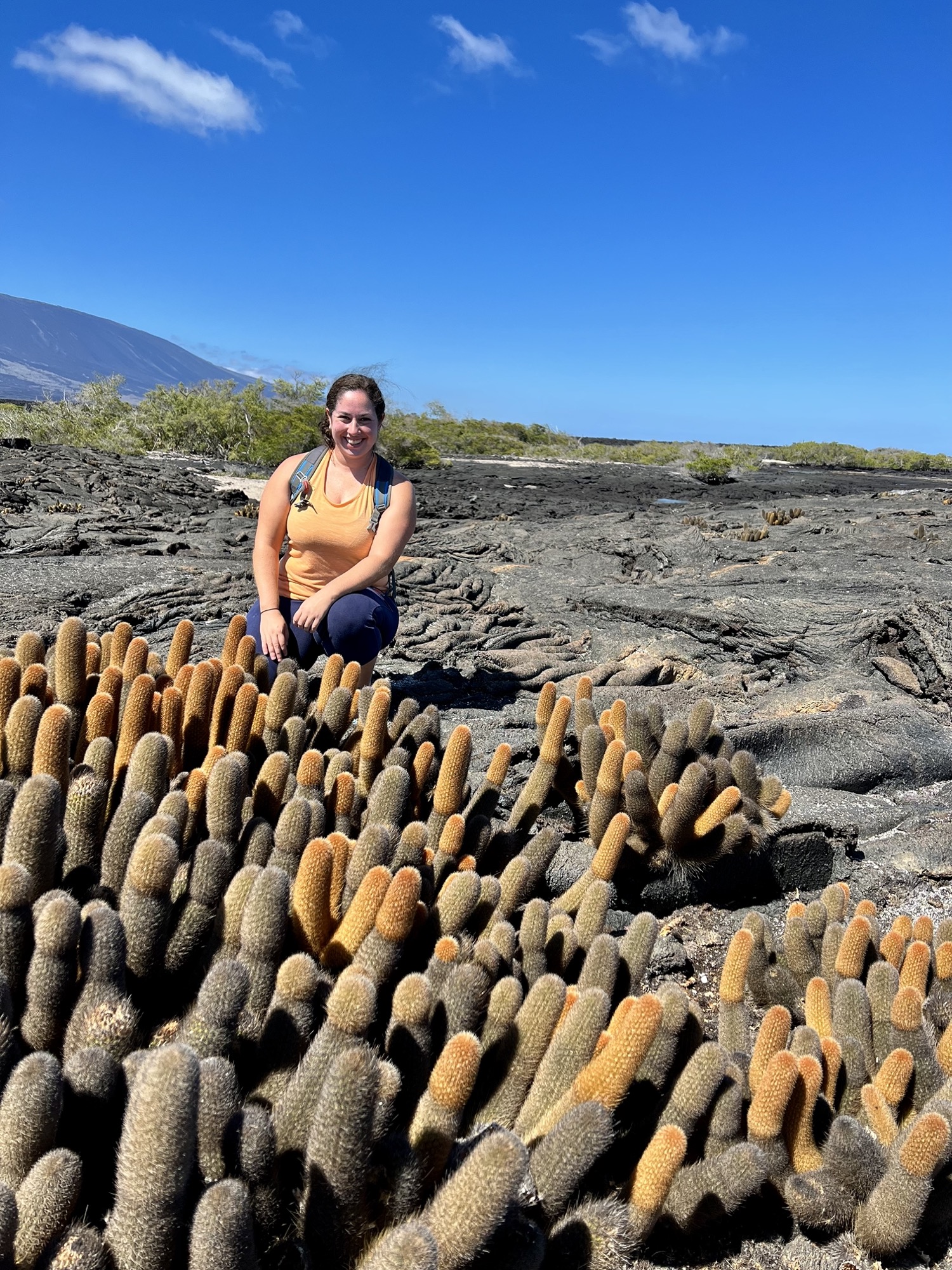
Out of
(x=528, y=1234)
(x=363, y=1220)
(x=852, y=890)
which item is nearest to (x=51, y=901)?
(x=363, y=1220)

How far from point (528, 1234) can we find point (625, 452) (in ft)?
163

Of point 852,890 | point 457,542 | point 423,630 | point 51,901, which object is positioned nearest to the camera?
point 51,901

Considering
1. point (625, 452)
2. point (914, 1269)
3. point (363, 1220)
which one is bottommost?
point (914, 1269)

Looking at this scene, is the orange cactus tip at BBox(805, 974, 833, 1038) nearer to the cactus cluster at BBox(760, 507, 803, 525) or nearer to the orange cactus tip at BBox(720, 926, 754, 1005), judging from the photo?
the orange cactus tip at BBox(720, 926, 754, 1005)

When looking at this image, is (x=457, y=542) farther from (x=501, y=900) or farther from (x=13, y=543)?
(x=501, y=900)

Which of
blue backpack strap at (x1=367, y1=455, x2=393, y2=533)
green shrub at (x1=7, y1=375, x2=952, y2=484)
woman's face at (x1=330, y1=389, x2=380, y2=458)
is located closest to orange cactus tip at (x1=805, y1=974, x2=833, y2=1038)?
blue backpack strap at (x1=367, y1=455, x2=393, y2=533)

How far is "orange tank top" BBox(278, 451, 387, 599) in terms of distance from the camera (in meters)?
4.24

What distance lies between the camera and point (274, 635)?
4.14m

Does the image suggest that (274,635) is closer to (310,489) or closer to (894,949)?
(310,489)

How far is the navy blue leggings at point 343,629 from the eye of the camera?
420cm

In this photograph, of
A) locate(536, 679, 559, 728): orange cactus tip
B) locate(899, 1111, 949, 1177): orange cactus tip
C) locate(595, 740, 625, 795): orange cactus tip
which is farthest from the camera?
locate(536, 679, 559, 728): orange cactus tip

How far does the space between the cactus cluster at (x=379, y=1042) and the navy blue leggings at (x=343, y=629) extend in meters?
1.55

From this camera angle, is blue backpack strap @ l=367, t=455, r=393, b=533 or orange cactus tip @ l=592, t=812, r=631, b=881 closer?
orange cactus tip @ l=592, t=812, r=631, b=881

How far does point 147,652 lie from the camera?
123 inches
